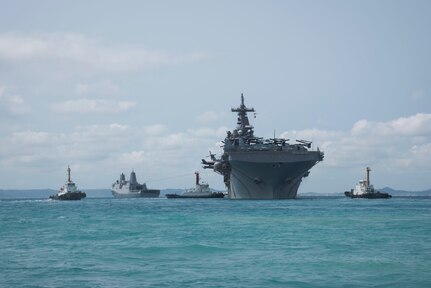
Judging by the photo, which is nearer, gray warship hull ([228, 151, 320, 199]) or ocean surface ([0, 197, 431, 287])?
ocean surface ([0, 197, 431, 287])

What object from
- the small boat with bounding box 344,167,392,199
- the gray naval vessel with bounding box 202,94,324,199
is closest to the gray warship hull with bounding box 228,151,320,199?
the gray naval vessel with bounding box 202,94,324,199

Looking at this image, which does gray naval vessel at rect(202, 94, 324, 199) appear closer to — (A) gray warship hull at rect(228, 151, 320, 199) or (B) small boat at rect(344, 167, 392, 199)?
(A) gray warship hull at rect(228, 151, 320, 199)

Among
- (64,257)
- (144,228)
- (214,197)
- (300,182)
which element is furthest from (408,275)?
(214,197)

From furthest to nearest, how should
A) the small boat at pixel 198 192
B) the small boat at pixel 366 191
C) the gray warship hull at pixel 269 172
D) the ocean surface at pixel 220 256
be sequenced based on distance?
the small boat at pixel 198 192 < the small boat at pixel 366 191 < the gray warship hull at pixel 269 172 < the ocean surface at pixel 220 256

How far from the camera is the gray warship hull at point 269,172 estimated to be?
3548 inches

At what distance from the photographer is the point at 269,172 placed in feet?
305

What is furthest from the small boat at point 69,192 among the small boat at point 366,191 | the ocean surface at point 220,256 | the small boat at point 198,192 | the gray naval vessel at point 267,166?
the ocean surface at point 220,256

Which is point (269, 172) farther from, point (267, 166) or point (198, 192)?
point (198, 192)

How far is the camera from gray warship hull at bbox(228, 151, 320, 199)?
9012 cm

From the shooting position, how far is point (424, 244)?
34.4 metres

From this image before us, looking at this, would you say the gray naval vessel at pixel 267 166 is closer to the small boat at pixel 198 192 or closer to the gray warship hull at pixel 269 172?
A: the gray warship hull at pixel 269 172

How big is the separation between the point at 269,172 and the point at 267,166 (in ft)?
8.52

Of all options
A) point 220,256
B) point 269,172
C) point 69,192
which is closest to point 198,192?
point 69,192

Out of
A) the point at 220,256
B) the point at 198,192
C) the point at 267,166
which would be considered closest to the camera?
the point at 220,256
